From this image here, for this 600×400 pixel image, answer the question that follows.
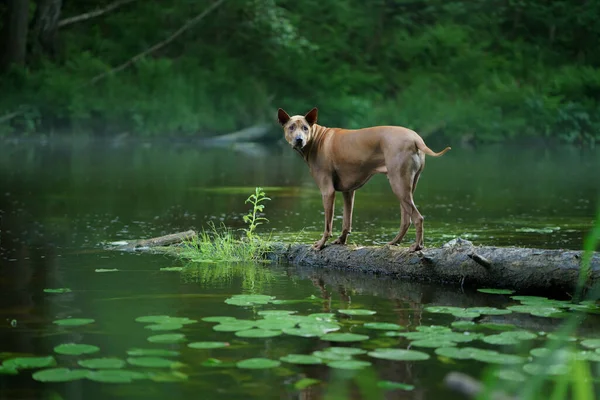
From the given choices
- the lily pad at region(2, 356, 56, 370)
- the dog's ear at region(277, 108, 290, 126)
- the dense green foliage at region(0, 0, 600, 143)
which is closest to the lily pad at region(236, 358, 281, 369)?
the lily pad at region(2, 356, 56, 370)

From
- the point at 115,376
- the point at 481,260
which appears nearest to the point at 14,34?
the point at 481,260

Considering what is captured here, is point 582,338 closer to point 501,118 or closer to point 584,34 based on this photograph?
point 501,118

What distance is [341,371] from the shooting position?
5910mm

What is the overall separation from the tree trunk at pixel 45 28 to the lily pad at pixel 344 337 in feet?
97.7

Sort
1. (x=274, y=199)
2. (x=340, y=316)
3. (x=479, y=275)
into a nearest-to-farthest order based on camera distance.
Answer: (x=340, y=316) → (x=479, y=275) → (x=274, y=199)

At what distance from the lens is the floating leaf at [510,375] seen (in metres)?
5.64

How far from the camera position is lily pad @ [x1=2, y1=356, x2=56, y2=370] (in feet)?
19.9

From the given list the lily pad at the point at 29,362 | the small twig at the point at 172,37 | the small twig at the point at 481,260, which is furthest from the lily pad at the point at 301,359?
the small twig at the point at 172,37

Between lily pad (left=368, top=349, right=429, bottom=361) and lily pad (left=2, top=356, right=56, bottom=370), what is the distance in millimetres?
1841

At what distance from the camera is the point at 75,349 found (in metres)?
6.42

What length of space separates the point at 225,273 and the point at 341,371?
403 cm

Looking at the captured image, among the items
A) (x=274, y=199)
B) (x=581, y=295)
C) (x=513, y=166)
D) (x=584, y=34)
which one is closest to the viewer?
(x=581, y=295)

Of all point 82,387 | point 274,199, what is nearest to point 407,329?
point 82,387

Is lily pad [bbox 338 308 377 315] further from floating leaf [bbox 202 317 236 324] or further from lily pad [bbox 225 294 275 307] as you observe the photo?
floating leaf [bbox 202 317 236 324]
